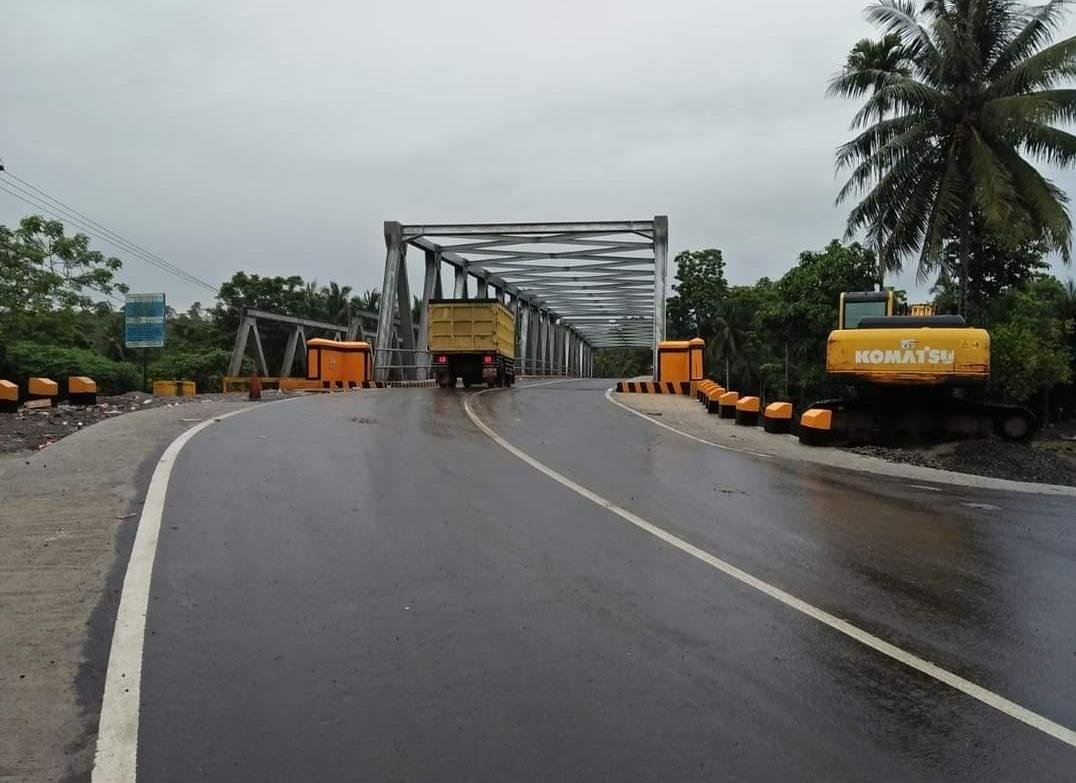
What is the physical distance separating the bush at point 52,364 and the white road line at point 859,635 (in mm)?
26306

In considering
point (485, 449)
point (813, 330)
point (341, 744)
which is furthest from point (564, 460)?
point (813, 330)

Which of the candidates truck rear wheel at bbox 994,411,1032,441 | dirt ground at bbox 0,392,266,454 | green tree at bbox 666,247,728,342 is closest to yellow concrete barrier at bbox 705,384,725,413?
truck rear wheel at bbox 994,411,1032,441

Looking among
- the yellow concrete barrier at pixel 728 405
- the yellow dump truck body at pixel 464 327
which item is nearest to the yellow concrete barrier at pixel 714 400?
the yellow concrete barrier at pixel 728 405

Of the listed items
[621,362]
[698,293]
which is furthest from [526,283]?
[621,362]

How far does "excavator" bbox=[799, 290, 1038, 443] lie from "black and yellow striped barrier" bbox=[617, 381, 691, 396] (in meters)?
12.4

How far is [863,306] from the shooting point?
765 inches

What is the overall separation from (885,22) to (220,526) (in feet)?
86.4

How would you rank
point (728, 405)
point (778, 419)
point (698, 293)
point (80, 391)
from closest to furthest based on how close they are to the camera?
point (778, 419), point (80, 391), point (728, 405), point (698, 293)

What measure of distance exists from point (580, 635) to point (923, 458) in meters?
11.4

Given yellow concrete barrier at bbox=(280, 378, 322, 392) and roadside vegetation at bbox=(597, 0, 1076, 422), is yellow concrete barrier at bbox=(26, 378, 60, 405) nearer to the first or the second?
yellow concrete barrier at bbox=(280, 378, 322, 392)

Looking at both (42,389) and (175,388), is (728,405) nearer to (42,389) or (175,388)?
(42,389)

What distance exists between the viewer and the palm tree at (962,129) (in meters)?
23.7

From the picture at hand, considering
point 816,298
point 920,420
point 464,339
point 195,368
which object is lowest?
point 920,420

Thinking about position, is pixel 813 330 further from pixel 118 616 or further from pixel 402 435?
pixel 118 616
